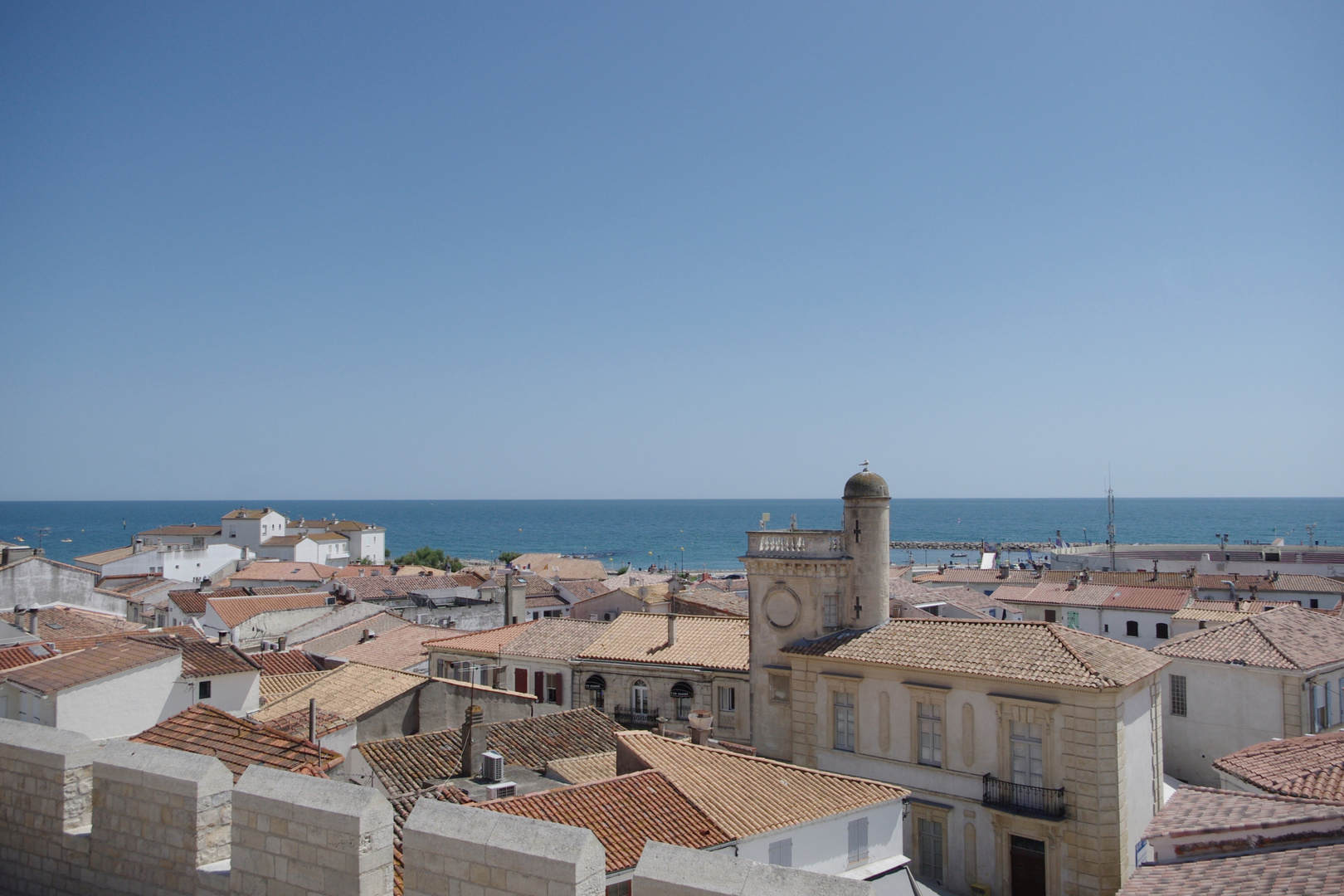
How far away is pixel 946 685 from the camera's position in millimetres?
25734

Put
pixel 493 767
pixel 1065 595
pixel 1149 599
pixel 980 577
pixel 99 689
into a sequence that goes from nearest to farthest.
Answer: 1. pixel 493 767
2. pixel 99 689
3. pixel 1149 599
4. pixel 1065 595
5. pixel 980 577

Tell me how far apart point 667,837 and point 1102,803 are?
522 inches

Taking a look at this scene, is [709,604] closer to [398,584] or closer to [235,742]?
[398,584]

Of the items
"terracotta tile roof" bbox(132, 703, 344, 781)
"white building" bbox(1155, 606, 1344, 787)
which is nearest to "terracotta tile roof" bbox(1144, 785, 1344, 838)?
"terracotta tile roof" bbox(132, 703, 344, 781)

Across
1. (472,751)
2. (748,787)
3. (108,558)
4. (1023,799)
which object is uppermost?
(748,787)

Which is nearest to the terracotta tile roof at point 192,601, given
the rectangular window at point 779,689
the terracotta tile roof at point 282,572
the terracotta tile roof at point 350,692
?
the terracotta tile roof at point 282,572

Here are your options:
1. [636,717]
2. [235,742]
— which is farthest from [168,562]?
[235,742]

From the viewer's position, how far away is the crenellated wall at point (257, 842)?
5895 millimetres

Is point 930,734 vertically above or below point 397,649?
above

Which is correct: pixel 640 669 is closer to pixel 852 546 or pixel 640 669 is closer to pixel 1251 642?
pixel 852 546

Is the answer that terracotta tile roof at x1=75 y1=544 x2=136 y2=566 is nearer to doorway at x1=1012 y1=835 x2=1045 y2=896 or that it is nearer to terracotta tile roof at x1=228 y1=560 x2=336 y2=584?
terracotta tile roof at x1=228 y1=560 x2=336 y2=584

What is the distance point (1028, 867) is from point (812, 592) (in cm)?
1003

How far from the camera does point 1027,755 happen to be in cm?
2436

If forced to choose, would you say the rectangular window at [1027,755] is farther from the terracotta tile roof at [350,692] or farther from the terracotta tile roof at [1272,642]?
the terracotta tile roof at [350,692]
